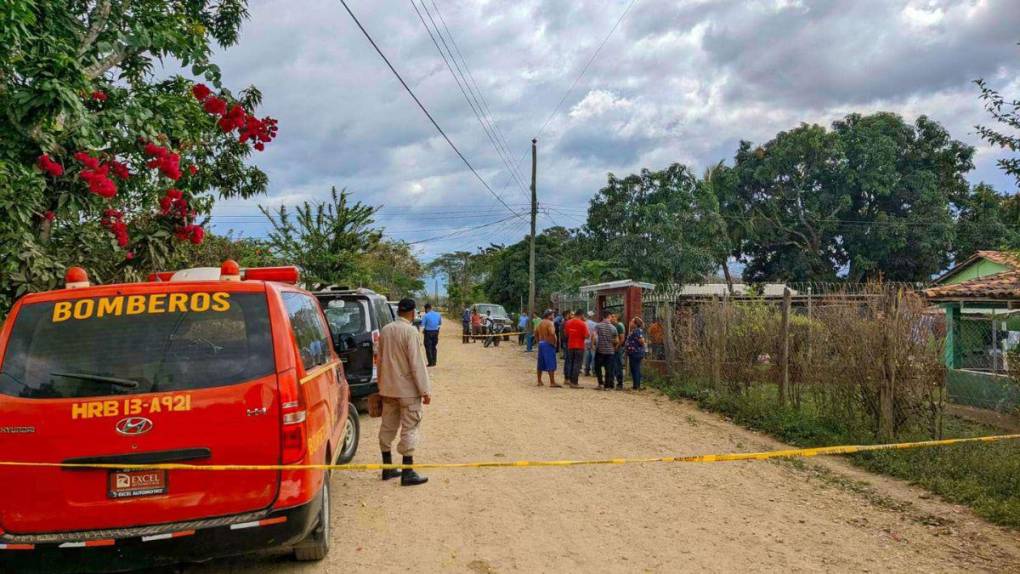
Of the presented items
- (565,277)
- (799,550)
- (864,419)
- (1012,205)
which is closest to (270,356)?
(799,550)

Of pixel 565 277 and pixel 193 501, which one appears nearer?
pixel 193 501

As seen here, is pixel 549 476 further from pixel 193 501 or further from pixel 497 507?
pixel 193 501

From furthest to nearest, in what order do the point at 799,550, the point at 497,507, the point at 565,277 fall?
the point at 565,277
the point at 497,507
the point at 799,550

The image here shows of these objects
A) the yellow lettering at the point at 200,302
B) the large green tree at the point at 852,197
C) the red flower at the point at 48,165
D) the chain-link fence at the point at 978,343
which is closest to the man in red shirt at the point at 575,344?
the chain-link fence at the point at 978,343

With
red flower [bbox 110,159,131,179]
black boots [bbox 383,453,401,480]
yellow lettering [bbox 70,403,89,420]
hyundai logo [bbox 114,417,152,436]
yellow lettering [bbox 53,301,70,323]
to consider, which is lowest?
black boots [bbox 383,453,401,480]

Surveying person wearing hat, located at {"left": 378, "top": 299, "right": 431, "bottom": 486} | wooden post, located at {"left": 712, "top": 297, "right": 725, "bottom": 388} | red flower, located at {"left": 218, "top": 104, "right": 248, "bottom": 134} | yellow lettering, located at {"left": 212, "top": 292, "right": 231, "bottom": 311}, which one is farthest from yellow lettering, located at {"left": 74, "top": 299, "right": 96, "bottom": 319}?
wooden post, located at {"left": 712, "top": 297, "right": 725, "bottom": 388}

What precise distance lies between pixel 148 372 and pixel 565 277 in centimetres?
3008

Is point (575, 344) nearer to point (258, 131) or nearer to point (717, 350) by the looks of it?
point (717, 350)

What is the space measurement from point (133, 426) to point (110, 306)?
0.72 metres

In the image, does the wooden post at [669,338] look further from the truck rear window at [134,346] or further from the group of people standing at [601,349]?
the truck rear window at [134,346]

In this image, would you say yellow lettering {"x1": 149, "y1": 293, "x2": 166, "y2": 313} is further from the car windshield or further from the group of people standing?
the group of people standing

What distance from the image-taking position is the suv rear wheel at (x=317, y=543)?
4.47m

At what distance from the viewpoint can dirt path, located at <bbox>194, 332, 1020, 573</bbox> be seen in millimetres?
4652

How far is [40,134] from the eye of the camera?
246 inches
